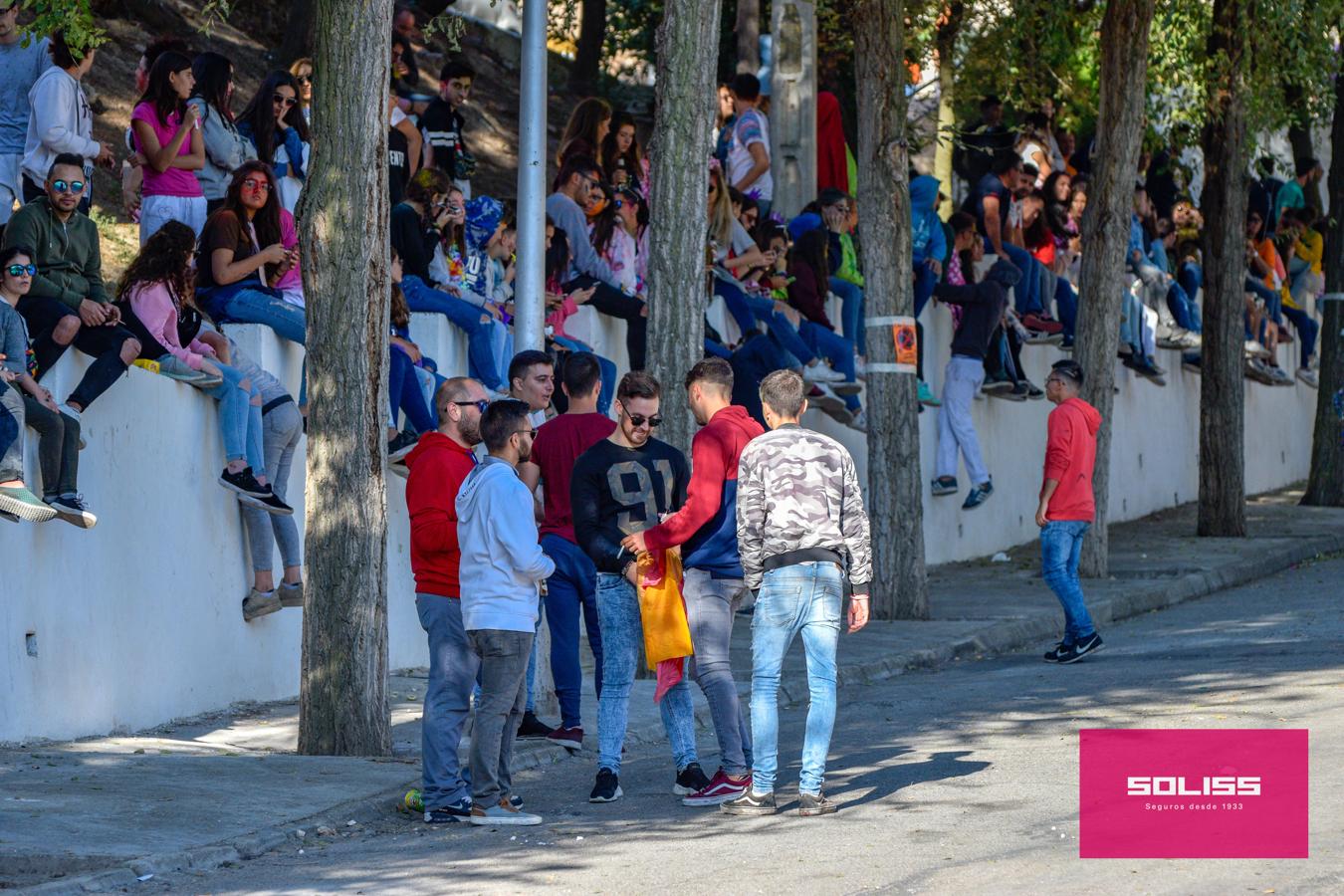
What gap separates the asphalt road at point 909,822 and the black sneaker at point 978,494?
771 centimetres

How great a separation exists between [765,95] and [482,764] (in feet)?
50.7

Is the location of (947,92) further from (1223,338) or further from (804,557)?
(804,557)

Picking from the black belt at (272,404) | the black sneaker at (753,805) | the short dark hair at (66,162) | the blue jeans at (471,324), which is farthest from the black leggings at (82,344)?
the black sneaker at (753,805)

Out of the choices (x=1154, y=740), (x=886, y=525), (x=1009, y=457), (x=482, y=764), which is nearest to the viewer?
(x=482, y=764)

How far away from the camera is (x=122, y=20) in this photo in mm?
24406

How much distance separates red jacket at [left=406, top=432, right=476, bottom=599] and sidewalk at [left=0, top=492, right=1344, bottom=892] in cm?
102

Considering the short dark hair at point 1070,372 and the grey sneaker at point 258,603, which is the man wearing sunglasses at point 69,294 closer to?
the grey sneaker at point 258,603

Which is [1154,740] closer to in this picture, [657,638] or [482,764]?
[657,638]

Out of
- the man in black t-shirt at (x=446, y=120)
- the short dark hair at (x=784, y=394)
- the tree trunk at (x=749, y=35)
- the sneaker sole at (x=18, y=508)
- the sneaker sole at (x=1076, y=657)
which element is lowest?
the sneaker sole at (x=1076, y=657)

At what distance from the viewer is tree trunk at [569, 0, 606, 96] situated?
29.6 meters

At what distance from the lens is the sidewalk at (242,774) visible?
8.07 metres

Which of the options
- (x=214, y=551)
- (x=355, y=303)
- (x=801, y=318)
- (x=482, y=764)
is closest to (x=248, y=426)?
(x=214, y=551)

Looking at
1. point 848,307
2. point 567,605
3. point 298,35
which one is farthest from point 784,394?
point 298,35

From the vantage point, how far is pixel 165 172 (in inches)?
524
